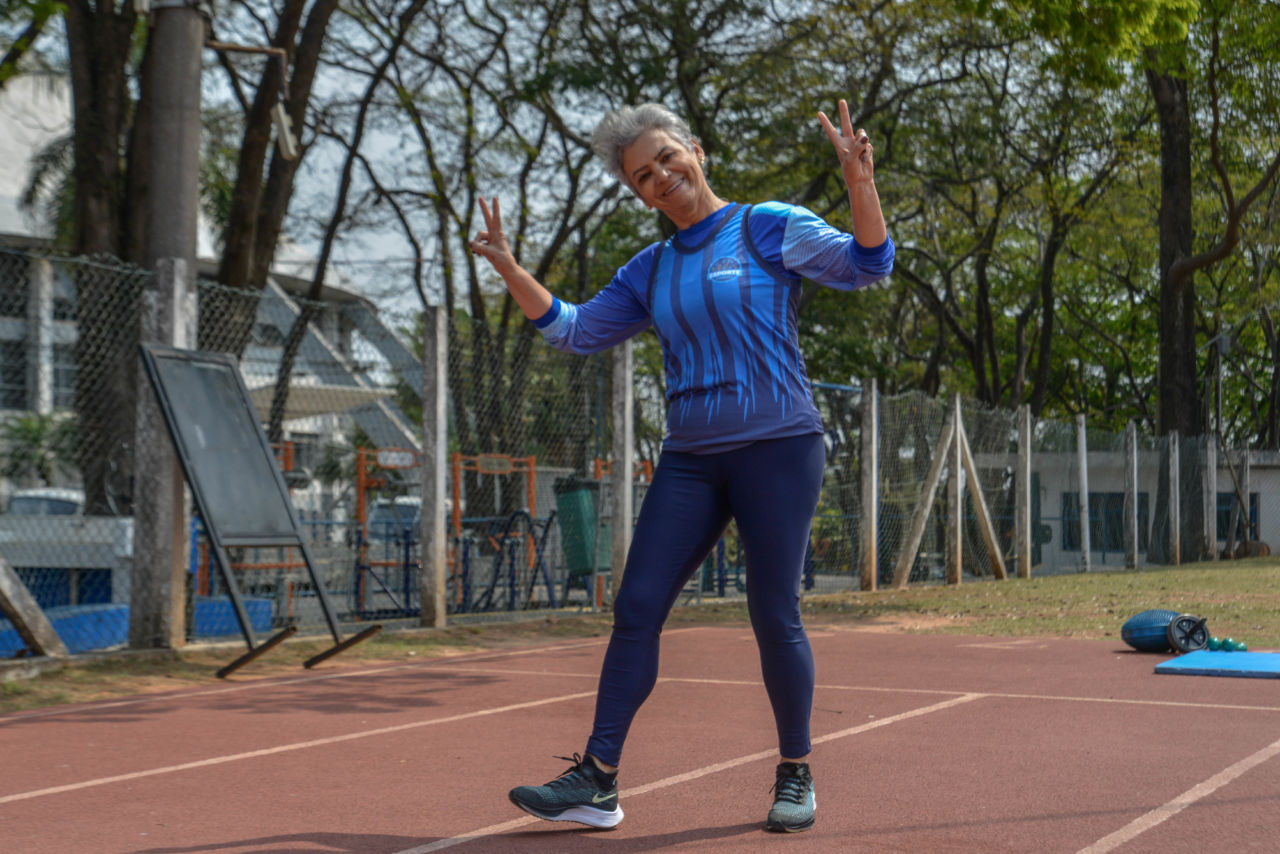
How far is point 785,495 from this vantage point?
3.95 meters

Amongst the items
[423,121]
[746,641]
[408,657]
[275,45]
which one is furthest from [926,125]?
[408,657]

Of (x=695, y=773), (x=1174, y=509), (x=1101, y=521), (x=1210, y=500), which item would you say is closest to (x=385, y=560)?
(x=695, y=773)

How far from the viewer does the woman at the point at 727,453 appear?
155 inches

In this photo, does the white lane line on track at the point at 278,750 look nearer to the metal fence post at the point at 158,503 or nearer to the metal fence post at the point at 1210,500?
the metal fence post at the point at 158,503

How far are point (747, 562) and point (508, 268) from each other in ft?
3.61

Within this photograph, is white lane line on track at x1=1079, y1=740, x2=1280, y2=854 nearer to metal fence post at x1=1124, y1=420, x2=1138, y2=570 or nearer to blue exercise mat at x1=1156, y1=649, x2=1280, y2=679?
blue exercise mat at x1=1156, y1=649, x2=1280, y2=679

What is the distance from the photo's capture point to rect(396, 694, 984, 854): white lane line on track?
394 cm

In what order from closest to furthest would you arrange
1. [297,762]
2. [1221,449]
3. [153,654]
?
[297,762]
[153,654]
[1221,449]

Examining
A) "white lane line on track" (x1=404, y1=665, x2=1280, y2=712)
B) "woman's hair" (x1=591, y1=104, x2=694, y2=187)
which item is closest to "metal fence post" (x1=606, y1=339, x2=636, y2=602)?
"white lane line on track" (x1=404, y1=665, x2=1280, y2=712)

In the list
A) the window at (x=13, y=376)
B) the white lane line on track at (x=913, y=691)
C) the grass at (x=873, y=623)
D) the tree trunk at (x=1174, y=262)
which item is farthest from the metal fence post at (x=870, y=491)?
the tree trunk at (x=1174, y=262)

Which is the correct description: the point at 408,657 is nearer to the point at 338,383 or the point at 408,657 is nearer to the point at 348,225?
the point at 338,383

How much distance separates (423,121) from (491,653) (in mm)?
16283

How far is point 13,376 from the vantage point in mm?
9812

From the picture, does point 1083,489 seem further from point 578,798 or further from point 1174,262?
point 578,798
